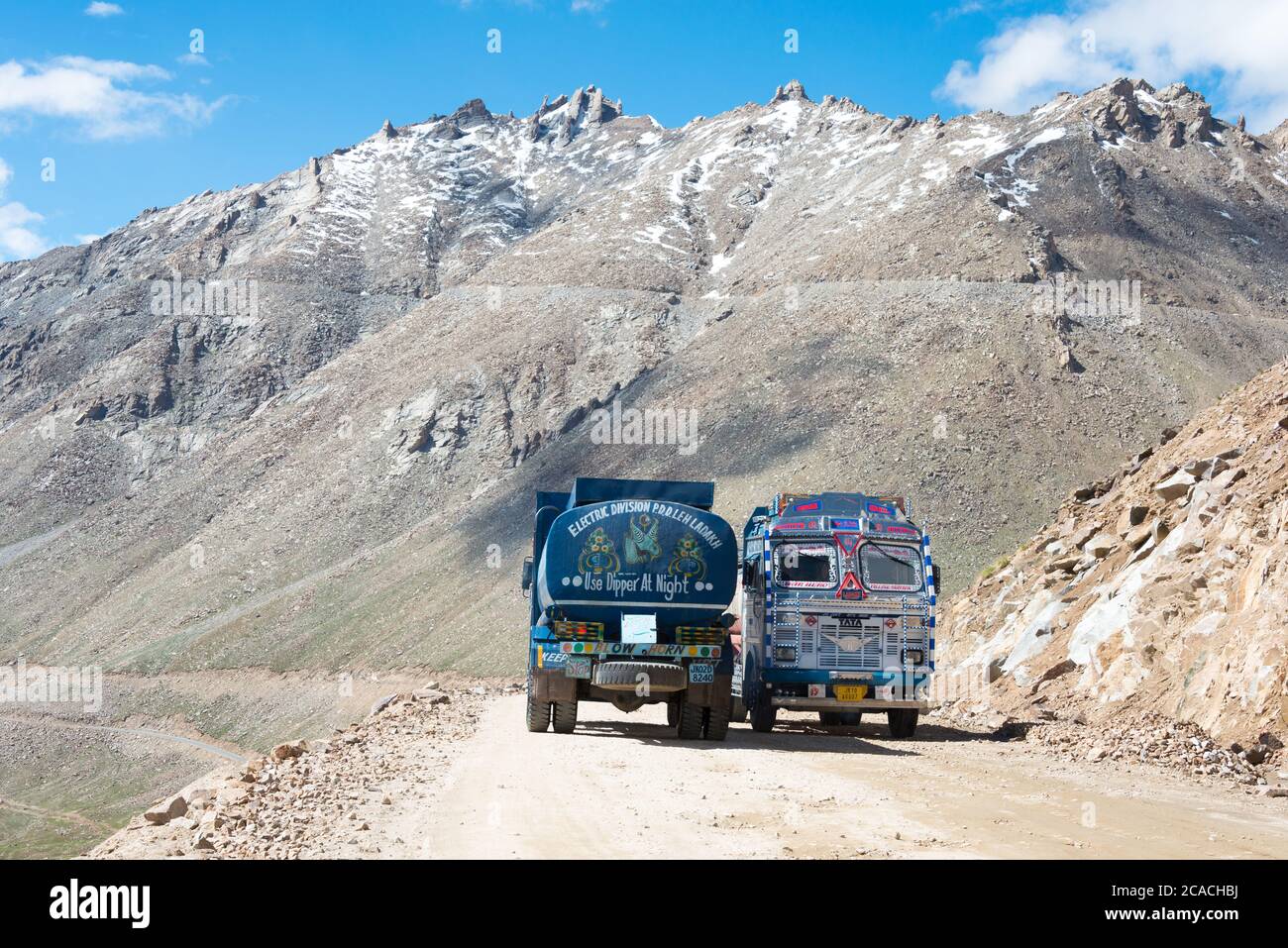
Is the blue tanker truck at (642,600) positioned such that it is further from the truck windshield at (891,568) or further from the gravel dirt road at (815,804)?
the truck windshield at (891,568)

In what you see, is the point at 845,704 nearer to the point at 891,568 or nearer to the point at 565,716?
the point at 891,568

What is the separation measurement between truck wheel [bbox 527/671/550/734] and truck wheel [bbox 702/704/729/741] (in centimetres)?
250

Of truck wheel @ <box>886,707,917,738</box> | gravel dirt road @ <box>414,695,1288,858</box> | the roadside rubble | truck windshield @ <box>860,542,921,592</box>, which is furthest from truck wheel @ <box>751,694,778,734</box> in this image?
the roadside rubble

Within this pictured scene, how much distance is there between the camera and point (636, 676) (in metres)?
17.0

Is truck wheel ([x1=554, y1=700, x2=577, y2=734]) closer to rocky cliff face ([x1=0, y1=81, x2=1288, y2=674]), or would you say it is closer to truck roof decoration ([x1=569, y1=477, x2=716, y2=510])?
truck roof decoration ([x1=569, y1=477, x2=716, y2=510])

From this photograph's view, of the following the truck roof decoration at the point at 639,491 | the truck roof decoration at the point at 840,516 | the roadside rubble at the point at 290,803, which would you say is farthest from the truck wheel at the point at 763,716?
the roadside rubble at the point at 290,803

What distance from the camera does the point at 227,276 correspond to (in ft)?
428

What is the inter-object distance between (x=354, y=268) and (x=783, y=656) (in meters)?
123

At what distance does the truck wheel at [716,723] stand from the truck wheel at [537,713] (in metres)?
2.50

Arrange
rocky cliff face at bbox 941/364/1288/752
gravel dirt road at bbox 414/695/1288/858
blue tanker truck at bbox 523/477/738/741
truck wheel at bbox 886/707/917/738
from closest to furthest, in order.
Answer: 1. gravel dirt road at bbox 414/695/1288/858
2. rocky cliff face at bbox 941/364/1288/752
3. blue tanker truck at bbox 523/477/738/741
4. truck wheel at bbox 886/707/917/738

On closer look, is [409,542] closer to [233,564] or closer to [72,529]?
[233,564]

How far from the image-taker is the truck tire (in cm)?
1702

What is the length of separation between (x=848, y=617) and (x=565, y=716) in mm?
4775
